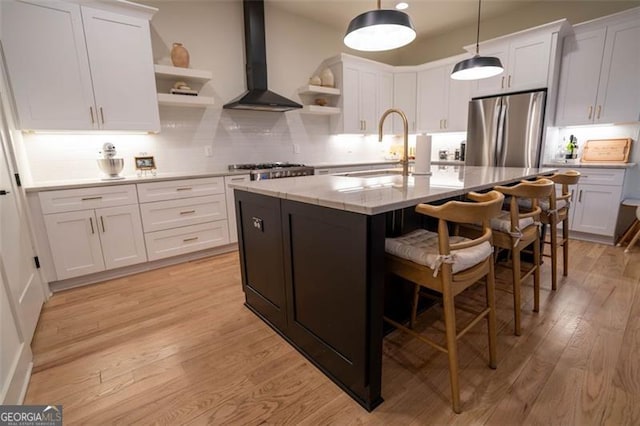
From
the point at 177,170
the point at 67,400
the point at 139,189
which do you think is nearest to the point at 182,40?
the point at 177,170

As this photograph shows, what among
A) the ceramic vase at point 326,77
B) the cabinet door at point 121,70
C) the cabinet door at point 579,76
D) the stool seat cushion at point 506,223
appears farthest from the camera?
the ceramic vase at point 326,77

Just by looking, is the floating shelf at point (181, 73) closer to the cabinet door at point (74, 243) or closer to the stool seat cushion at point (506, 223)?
the cabinet door at point (74, 243)

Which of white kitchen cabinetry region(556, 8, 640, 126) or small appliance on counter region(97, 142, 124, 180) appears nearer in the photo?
small appliance on counter region(97, 142, 124, 180)

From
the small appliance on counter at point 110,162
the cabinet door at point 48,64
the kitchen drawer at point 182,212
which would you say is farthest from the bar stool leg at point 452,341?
the cabinet door at point 48,64

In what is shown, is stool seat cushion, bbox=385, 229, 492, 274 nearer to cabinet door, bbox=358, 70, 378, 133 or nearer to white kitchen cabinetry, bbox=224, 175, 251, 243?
white kitchen cabinetry, bbox=224, 175, 251, 243

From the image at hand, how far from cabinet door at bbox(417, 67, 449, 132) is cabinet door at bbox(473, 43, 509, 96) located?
59 centimetres

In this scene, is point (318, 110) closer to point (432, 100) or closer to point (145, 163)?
point (432, 100)

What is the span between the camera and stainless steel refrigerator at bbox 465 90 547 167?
146 inches

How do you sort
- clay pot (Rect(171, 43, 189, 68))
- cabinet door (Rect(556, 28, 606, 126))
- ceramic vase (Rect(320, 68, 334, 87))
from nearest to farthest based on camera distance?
clay pot (Rect(171, 43, 189, 68)), cabinet door (Rect(556, 28, 606, 126)), ceramic vase (Rect(320, 68, 334, 87))

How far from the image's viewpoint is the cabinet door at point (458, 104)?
14.7 ft

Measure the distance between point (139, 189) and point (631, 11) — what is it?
208 inches

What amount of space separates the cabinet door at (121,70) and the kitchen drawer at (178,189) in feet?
1.91

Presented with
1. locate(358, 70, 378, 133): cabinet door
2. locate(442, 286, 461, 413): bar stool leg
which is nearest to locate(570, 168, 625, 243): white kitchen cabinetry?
locate(358, 70, 378, 133): cabinet door

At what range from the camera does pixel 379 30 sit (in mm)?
1882
